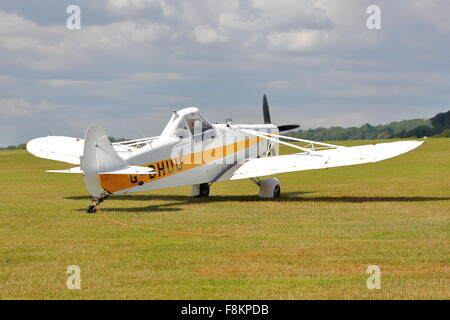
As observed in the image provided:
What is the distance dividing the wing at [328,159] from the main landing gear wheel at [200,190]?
4.98ft

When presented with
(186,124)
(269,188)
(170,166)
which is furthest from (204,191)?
(170,166)

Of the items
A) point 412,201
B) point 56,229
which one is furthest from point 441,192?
point 56,229

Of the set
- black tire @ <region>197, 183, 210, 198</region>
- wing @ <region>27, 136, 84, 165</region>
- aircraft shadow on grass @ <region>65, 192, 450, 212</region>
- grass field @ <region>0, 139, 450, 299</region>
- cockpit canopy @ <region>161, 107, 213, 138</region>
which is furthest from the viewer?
wing @ <region>27, 136, 84, 165</region>

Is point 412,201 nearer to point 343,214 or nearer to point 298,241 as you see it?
point 343,214

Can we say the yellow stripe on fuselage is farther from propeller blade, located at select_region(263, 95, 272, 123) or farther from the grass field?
propeller blade, located at select_region(263, 95, 272, 123)

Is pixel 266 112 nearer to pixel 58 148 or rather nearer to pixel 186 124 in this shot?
pixel 58 148

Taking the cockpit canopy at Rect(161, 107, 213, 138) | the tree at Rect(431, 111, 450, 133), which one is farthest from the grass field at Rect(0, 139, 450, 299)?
the tree at Rect(431, 111, 450, 133)

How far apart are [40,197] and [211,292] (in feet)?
51.3

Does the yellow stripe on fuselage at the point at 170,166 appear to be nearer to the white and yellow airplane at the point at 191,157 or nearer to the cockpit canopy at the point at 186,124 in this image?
the white and yellow airplane at the point at 191,157

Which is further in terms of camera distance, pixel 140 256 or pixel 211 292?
pixel 140 256

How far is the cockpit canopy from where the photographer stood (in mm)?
19406

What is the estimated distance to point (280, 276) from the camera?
9547 millimetres

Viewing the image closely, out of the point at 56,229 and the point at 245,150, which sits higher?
the point at 245,150

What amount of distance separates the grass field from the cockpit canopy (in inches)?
76.2
